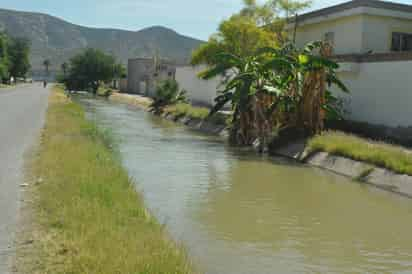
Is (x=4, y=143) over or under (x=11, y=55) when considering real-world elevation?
under

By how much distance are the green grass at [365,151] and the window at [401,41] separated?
9617mm

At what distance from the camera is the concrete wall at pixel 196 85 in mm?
42969

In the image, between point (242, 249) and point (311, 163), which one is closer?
point (242, 249)

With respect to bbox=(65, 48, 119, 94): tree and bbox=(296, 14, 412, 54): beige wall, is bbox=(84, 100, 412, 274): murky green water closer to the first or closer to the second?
bbox=(296, 14, 412, 54): beige wall

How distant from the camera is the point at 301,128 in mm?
21781

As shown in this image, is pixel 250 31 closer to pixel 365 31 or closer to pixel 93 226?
pixel 365 31

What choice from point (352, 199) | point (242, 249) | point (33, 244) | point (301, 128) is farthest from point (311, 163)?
point (33, 244)

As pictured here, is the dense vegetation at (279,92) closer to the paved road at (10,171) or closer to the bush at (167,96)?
the paved road at (10,171)

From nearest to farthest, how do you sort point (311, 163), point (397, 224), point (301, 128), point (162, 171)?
point (397, 224), point (162, 171), point (311, 163), point (301, 128)

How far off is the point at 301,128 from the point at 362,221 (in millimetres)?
10857

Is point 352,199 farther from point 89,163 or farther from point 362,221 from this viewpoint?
point 89,163

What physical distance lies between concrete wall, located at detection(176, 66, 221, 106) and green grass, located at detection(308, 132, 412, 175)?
22.1 m

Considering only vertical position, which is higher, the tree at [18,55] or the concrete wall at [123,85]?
the tree at [18,55]

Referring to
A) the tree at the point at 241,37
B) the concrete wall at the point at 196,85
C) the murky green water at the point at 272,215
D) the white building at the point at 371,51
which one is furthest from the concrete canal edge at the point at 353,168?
the concrete wall at the point at 196,85
